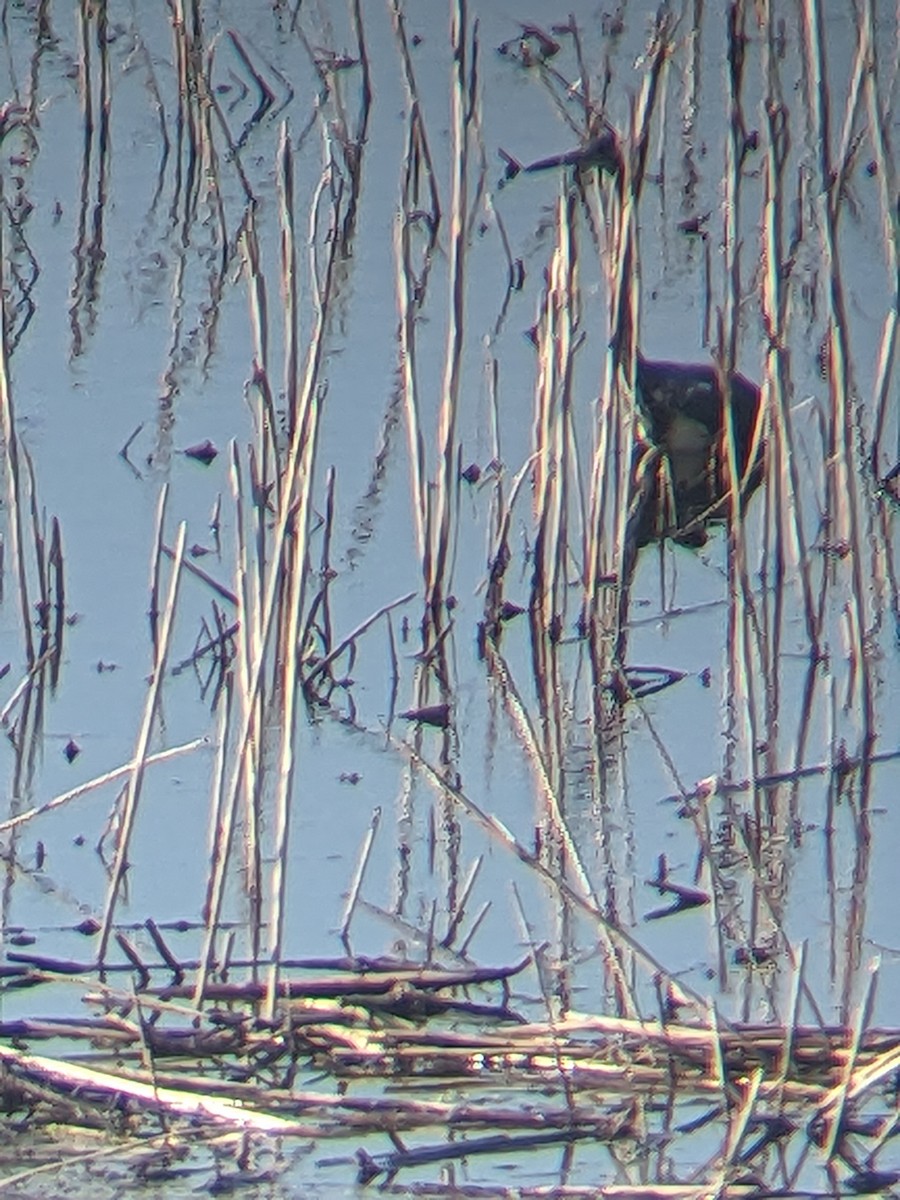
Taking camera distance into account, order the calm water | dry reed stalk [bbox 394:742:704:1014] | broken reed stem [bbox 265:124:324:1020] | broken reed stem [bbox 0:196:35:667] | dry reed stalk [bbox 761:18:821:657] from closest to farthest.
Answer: dry reed stalk [bbox 394:742:704:1014]
broken reed stem [bbox 265:124:324:1020]
the calm water
dry reed stalk [bbox 761:18:821:657]
broken reed stem [bbox 0:196:35:667]

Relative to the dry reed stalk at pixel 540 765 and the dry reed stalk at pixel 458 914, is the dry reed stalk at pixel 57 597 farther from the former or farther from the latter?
the dry reed stalk at pixel 458 914

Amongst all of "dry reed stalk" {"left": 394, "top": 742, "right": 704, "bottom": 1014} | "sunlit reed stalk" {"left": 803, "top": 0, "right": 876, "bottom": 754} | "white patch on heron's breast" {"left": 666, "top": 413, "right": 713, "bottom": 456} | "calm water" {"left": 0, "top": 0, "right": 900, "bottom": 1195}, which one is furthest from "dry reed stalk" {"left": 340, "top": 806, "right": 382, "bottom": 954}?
"white patch on heron's breast" {"left": 666, "top": 413, "right": 713, "bottom": 456}

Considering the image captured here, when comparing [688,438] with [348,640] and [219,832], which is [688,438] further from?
[219,832]

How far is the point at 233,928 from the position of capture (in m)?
1.94

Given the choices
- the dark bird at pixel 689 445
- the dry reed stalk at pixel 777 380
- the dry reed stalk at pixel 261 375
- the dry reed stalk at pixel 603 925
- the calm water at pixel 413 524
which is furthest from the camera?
the dark bird at pixel 689 445

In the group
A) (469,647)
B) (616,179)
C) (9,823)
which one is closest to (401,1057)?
(9,823)

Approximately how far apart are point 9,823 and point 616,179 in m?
1.10

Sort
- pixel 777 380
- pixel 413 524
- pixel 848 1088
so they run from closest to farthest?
pixel 848 1088 → pixel 777 380 → pixel 413 524

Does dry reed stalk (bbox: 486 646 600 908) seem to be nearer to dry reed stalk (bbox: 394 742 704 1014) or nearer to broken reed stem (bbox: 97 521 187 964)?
dry reed stalk (bbox: 394 742 704 1014)

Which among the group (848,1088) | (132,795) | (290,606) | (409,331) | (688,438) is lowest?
(848,1088)

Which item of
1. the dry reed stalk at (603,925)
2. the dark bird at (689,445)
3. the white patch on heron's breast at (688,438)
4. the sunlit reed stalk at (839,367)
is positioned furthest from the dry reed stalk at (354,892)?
the white patch on heron's breast at (688,438)

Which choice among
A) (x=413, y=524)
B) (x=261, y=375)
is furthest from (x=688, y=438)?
(x=261, y=375)

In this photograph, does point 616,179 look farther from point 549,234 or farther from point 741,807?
point 549,234

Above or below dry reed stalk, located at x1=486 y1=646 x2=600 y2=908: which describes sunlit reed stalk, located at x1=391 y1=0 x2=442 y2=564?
above
